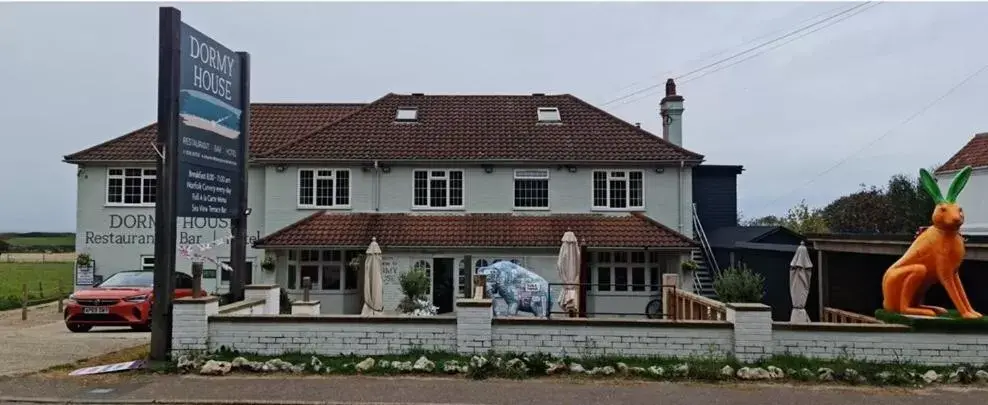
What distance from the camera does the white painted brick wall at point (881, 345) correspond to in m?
10.1

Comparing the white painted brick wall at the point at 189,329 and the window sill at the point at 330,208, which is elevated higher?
the window sill at the point at 330,208

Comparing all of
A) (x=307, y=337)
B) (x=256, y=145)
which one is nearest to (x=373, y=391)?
(x=307, y=337)

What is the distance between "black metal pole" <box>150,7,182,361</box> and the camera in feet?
34.5

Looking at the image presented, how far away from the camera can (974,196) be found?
87.6 feet

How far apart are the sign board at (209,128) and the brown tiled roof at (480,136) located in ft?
31.6

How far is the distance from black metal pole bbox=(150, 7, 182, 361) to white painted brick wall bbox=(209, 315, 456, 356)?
2.48 feet

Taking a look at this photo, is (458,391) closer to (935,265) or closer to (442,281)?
(935,265)

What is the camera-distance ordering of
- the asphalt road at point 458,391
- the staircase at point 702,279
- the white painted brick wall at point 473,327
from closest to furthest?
1. the asphalt road at point 458,391
2. the white painted brick wall at point 473,327
3. the staircase at point 702,279

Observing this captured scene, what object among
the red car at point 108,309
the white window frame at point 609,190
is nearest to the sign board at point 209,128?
the red car at point 108,309

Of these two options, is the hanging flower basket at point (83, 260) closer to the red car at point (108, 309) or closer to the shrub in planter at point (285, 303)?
the shrub in planter at point (285, 303)

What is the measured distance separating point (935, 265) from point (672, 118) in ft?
48.8

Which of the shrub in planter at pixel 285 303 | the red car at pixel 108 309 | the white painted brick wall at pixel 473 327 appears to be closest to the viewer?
the white painted brick wall at pixel 473 327

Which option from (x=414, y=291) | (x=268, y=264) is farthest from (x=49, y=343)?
(x=268, y=264)

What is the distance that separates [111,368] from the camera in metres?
10.2
